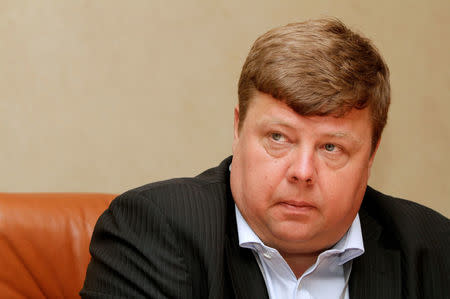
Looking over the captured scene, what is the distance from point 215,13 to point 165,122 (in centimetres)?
57

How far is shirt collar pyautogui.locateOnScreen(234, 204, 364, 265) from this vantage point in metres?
1.97

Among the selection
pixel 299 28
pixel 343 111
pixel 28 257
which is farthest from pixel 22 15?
pixel 343 111

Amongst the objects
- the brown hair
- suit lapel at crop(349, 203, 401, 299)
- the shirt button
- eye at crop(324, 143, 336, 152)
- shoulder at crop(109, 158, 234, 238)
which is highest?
→ the brown hair

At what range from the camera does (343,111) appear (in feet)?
6.01

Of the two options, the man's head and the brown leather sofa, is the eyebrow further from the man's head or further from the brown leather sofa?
the brown leather sofa

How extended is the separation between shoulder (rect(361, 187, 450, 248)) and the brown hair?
426 millimetres

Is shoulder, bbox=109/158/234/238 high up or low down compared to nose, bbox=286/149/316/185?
down

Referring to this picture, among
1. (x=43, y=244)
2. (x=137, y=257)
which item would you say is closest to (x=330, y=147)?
(x=137, y=257)

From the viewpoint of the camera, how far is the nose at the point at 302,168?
1792 mm

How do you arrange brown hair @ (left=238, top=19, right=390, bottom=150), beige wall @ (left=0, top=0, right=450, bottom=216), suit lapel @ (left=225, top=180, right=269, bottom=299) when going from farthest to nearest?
beige wall @ (left=0, top=0, right=450, bottom=216)
suit lapel @ (left=225, top=180, right=269, bottom=299)
brown hair @ (left=238, top=19, right=390, bottom=150)

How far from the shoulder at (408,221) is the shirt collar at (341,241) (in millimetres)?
151

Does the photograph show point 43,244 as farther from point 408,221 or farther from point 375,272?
point 408,221

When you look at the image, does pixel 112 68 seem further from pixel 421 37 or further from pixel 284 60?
pixel 421 37

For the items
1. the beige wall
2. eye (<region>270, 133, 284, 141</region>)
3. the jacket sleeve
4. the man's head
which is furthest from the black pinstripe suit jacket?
the beige wall
